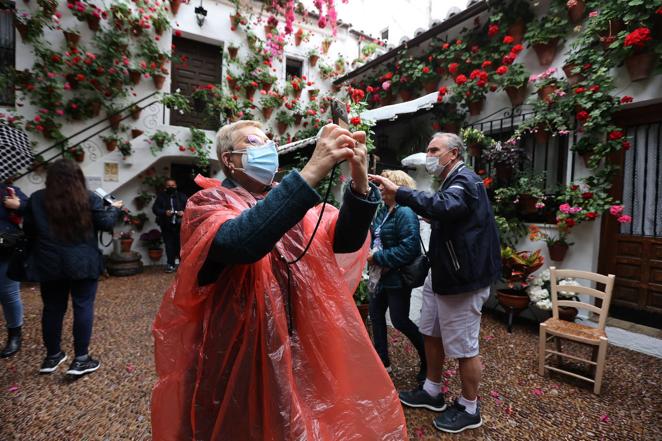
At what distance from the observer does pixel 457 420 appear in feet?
7.07

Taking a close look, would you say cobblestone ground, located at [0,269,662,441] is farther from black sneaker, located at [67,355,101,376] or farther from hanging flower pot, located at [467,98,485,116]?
hanging flower pot, located at [467,98,485,116]

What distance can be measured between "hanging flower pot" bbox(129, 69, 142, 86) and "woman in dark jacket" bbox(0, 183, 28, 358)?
4258mm

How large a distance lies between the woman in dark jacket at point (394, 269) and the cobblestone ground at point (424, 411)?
0.46 m

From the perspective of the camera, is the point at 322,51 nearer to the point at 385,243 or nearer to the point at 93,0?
the point at 93,0

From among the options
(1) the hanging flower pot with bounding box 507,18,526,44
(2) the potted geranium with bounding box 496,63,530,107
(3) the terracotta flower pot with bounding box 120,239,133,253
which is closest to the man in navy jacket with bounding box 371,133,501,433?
(2) the potted geranium with bounding box 496,63,530,107

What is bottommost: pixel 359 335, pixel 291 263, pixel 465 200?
pixel 359 335

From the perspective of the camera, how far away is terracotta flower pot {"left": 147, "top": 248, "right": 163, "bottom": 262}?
691 centimetres

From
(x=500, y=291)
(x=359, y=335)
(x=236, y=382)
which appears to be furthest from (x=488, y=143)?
(x=236, y=382)

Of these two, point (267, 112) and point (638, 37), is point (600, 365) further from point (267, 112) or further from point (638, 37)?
point (267, 112)

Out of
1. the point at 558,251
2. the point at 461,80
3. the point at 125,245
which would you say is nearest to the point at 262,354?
the point at 558,251

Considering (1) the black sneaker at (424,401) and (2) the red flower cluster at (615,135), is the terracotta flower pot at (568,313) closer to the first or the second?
(2) the red flower cluster at (615,135)

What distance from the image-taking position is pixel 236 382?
102 centimetres

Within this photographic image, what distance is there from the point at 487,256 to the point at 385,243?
0.83m

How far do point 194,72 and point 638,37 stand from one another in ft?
24.5
